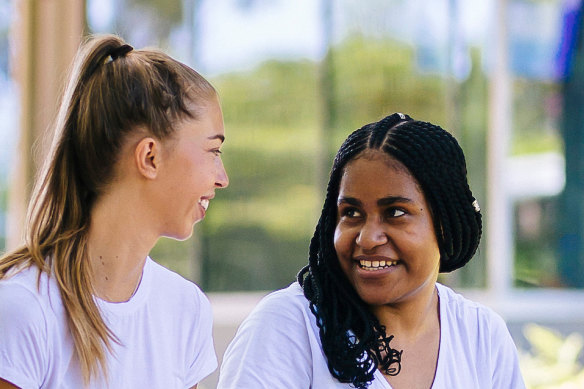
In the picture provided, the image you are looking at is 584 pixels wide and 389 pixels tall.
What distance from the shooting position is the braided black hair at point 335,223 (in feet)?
6.56

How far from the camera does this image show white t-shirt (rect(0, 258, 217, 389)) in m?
1.79

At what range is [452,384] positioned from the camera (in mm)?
2102

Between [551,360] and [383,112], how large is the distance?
209 cm

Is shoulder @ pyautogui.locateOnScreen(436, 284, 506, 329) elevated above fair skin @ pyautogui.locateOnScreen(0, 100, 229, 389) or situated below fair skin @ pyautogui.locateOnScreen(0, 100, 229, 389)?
below

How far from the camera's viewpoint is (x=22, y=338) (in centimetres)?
179

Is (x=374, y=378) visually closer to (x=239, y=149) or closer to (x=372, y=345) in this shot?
(x=372, y=345)

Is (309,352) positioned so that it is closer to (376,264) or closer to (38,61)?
(376,264)

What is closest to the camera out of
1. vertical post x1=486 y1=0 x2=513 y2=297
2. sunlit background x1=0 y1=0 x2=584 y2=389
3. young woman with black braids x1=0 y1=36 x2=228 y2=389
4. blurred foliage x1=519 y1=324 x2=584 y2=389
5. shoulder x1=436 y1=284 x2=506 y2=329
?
young woman with black braids x1=0 y1=36 x2=228 y2=389

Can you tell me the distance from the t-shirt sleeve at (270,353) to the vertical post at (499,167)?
4.46 metres

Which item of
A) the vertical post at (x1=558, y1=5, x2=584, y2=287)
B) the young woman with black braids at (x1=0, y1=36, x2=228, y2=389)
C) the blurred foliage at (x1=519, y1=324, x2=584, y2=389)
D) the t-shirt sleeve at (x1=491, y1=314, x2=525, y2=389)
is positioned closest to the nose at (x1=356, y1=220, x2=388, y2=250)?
the young woman with black braids at (x1=0, y1=36, x2=228, y2=389)

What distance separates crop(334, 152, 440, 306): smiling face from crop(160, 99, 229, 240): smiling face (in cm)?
33

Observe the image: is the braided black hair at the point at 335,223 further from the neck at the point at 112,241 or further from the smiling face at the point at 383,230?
the neck at the point at 112,241

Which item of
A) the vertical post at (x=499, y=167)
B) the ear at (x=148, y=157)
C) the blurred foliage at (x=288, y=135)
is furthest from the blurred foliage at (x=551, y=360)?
the ear at (x=148, y=157)

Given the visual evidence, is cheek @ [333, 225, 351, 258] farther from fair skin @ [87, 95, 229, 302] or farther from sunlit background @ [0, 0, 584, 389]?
sunlit background @ [0, 0, 584, 389]
